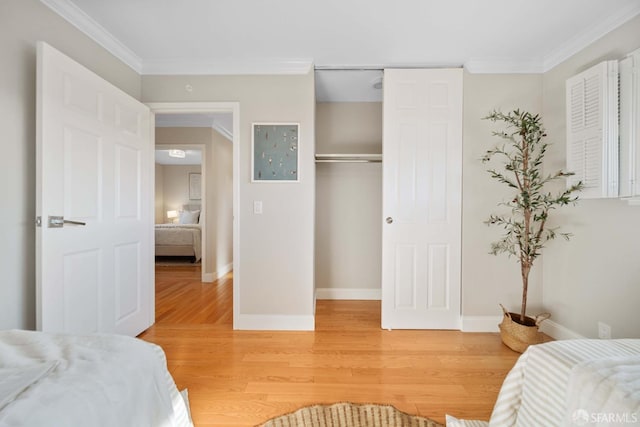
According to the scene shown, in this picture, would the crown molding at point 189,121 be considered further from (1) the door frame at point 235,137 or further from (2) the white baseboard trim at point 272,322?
(2) the white baseboard trim at point 272,322

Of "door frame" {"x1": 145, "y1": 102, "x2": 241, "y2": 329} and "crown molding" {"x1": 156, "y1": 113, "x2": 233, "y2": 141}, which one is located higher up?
"crown molding" {"x1": 156, "y1": 113, "x2": 233, "y2": 141}

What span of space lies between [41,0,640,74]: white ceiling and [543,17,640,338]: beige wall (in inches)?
5.4

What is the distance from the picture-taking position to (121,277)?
2123mm

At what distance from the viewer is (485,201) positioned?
242 cm

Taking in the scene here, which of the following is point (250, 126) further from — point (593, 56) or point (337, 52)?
point (593, 56)

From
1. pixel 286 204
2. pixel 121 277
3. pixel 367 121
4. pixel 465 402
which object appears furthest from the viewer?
pixel 367 121

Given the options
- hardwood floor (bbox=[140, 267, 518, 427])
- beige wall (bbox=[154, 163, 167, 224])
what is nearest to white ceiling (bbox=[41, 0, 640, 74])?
hardwood floor (bbox=[140, 267, 518, 427])

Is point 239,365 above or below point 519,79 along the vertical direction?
below

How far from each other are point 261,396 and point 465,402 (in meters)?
1.17

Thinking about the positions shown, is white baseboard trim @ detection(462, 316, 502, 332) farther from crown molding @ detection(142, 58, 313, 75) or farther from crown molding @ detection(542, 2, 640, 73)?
crown molding @ detection(142, 58, 313, 75)

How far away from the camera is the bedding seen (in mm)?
5184

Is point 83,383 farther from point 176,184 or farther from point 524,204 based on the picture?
point 176,184

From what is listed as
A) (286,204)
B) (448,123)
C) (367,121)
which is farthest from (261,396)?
(367,121)

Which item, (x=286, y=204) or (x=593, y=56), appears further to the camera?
(x=286, y=204)
